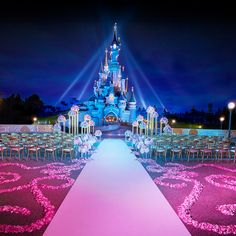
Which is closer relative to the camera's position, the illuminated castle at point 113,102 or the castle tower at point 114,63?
the illuminated castle at point 113,102

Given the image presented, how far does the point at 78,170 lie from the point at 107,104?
53334 mm

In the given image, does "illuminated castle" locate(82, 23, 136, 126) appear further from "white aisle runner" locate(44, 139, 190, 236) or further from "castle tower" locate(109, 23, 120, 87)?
"white aisle runner" locate(44, 139, 190, 236)

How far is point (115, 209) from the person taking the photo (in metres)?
6.33

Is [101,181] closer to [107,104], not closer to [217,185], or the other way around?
[217,185]

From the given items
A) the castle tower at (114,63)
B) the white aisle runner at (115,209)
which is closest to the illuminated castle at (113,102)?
the castle tower at (114,63)

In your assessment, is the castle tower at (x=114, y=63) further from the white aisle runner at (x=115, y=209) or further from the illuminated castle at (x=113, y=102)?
the white aisle runner at (x=115, y=209)

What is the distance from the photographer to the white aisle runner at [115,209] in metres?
5.20

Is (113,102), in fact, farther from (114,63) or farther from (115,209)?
(115,209)

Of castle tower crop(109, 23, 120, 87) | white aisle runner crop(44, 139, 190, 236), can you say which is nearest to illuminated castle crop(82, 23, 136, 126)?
castle tower crop(109, 23, 120, 87)

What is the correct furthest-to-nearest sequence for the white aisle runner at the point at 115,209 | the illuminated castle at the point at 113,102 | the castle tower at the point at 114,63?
the castle tower at the point at 114,63 < the illuminated castle at the point at 113,102 < the white aisle runner at the point at 115,209

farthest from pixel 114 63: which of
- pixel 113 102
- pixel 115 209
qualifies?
→ pixel 115 209

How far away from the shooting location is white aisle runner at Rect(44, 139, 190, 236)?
520 cm

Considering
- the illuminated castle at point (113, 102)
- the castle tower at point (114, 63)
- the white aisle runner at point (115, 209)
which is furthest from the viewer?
the castle tower at point (114, 63)

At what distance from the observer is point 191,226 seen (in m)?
5.51
